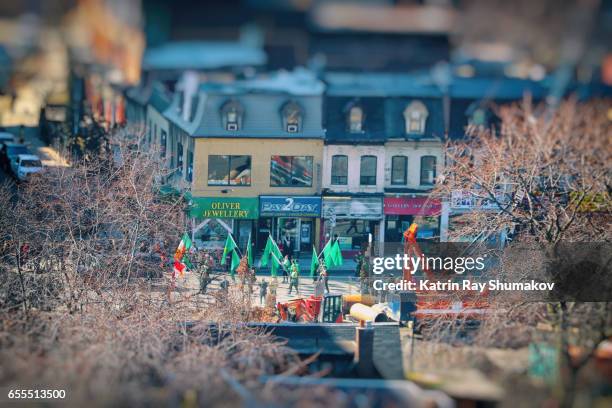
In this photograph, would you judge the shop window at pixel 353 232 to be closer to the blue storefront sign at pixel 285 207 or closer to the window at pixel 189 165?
the blue storefront sign at pixel 285 207

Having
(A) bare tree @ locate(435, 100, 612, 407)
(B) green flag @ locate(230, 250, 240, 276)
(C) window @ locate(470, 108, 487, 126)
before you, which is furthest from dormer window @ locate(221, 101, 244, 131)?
(C) window @ locate(470, 108, 487, 126)

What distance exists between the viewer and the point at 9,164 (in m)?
10.8

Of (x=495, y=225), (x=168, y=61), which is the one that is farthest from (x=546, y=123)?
(x=168, y=61)

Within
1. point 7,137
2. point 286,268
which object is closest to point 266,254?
point 286,268

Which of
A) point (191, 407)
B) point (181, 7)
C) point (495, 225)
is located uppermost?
point (181, 7)

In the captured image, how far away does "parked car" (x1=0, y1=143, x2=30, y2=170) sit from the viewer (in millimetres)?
10703

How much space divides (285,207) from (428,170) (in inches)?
77.5

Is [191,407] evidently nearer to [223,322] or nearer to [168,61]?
[223,322]

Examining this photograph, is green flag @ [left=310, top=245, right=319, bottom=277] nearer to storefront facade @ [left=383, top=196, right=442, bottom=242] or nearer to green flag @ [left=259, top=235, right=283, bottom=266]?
green flag @ [left=259, top=235, right=283, bottom=266]

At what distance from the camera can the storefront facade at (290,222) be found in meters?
9.92

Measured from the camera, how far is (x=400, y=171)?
10.5 m

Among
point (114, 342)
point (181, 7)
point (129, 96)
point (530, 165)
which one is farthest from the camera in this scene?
point (129, 96)

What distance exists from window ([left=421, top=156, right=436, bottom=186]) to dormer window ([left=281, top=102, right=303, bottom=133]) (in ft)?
5.51

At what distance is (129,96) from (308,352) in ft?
15.0
